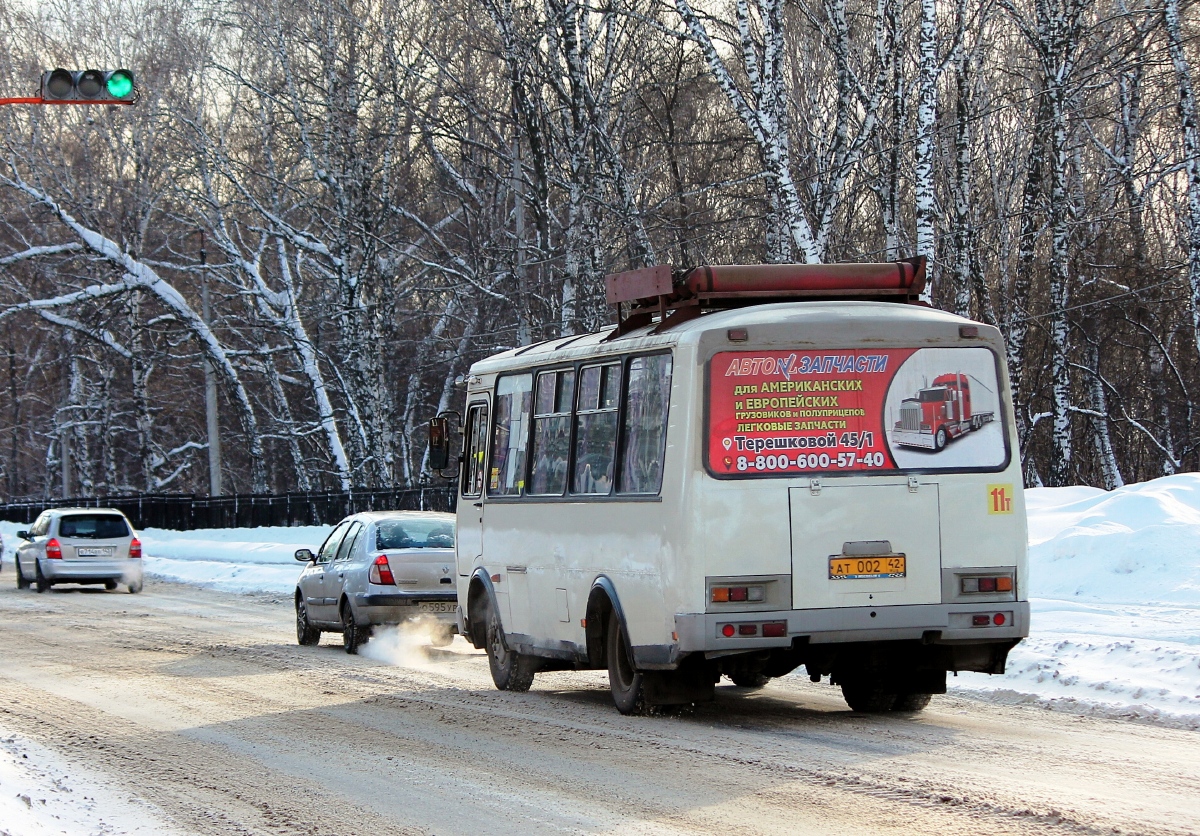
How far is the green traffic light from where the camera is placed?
15852 mm

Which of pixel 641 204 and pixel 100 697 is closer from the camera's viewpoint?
pixel 100 697

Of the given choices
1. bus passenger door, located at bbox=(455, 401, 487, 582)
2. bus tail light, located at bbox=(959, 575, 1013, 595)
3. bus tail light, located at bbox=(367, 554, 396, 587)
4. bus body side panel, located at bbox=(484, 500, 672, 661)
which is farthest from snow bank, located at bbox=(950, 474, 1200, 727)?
bus tail light, located at bbox=(367, 554, 396, 587)

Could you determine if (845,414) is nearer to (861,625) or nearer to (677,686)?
(861,625)

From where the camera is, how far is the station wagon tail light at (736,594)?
10281 millimetres

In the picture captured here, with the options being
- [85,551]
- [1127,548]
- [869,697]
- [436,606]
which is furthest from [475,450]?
[85,551]

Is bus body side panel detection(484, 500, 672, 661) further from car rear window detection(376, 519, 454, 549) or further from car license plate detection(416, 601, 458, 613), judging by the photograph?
car rear window detection(376, 519, 454, 549)

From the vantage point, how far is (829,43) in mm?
29453

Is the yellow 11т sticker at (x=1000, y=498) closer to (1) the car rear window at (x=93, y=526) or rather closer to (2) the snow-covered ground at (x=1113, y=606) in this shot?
(2) the snow-covered ground at (x=1113, y=606)

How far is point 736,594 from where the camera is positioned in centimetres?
1030

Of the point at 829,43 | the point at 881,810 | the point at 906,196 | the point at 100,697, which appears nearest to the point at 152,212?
the point at 906,196

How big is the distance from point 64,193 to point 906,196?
22.2 metres

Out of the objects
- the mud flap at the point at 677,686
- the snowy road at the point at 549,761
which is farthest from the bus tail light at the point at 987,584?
the mud flap at the point at 677,686

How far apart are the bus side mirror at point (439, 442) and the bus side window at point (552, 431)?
1673 millimetres

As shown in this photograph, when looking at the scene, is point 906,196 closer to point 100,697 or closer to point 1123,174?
point 1123,174
